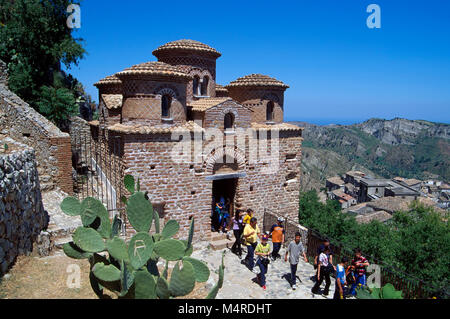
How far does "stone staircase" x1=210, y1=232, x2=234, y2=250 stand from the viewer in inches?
458

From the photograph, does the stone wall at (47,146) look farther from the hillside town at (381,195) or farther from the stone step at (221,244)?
the hillside town at (381,195)

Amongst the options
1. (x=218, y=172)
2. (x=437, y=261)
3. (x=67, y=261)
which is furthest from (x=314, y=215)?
(x=67, y=261)

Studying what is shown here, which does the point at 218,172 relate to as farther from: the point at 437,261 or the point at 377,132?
the point at 377,132

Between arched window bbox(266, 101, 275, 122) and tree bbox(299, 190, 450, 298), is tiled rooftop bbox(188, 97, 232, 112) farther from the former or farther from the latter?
tree bbox(299, 190, 450, 298)

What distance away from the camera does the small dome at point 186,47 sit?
13.3m

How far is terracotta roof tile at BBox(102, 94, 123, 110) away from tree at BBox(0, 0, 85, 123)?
2.21 m

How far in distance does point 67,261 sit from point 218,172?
5.98 m

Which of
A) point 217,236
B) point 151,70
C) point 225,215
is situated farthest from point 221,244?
point 151,70

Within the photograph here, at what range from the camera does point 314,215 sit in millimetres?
25500

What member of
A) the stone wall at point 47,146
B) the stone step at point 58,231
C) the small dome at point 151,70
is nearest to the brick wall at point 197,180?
the small dome at point 151,70

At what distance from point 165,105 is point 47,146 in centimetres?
465

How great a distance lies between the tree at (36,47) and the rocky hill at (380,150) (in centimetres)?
8159

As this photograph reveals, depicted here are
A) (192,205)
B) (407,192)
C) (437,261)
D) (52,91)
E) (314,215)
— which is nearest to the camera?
(192,205)
